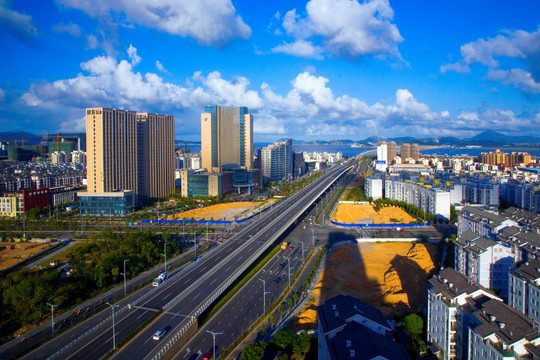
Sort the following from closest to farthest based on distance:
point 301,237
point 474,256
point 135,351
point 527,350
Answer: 1. point 527,350
2. point 135,351
3. point 474,256
4. point 301,237

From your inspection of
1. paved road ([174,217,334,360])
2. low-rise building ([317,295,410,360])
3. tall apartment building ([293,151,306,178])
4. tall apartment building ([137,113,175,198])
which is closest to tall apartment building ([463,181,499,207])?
paved road ([174,217,334,360])

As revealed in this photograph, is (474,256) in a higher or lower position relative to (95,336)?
higher

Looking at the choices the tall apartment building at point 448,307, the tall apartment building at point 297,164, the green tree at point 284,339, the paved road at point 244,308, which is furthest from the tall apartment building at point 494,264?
the tall apartment building at point 297,164

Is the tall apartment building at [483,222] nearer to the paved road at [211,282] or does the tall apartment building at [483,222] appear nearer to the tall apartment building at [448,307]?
the tall apartment building at [448,307]

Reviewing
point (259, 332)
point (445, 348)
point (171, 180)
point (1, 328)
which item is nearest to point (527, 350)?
point (445, 348)

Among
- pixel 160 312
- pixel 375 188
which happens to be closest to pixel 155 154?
pixel 375 188

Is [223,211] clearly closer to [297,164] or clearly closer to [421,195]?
[421,195]

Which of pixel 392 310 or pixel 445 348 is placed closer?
pixel 445 348

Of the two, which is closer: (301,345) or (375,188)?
(301,345)

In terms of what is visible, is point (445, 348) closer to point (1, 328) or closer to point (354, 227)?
point (1, 328)
